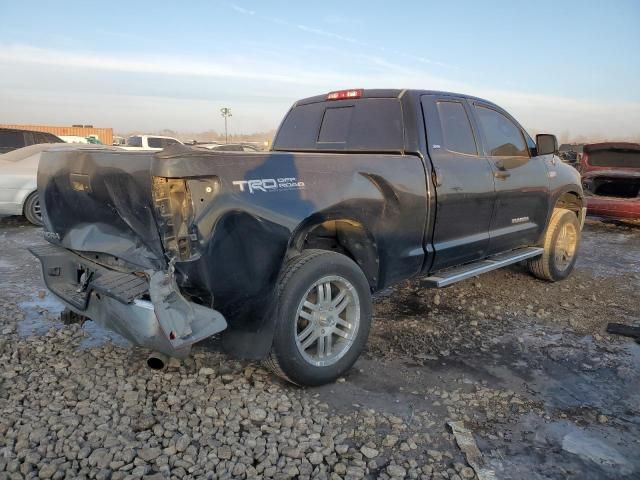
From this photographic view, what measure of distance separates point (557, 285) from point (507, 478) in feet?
13.4

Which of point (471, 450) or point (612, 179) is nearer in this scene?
point (471, 450)

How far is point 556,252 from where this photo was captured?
19.9 ft

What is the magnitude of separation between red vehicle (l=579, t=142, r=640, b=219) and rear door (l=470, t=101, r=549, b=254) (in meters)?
4.62

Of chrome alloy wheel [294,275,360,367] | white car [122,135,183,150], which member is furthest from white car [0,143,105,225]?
white car [122,135,183,150]

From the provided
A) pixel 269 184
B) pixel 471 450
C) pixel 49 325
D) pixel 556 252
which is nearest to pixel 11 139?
pixel 49 325

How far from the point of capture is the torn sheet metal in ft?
8.30

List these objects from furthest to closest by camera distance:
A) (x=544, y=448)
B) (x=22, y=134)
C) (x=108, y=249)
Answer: (x=22, y=134) < (x=108, y=249) < (x=544, y=448)

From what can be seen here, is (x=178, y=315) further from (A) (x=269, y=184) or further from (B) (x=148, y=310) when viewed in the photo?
(A) (x=269, y=184)

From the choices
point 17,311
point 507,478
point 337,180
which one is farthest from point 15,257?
point 507,478

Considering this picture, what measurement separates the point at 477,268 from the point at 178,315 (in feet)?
9.34

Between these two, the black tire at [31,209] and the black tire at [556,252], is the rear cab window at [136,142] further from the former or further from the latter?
the black tire at [556,252]

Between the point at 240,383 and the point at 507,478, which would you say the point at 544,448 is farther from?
the point at 240,383

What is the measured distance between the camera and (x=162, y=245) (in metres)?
2.86

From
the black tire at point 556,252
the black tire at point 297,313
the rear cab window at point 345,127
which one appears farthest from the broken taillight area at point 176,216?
the black tire at point 556,252
